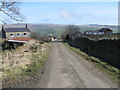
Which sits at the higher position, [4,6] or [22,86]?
[4,6]

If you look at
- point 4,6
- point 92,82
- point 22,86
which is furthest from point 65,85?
point 4,6

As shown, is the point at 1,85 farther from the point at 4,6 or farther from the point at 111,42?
the point at 111,42

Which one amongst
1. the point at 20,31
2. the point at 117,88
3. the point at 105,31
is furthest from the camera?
the point at 105,31

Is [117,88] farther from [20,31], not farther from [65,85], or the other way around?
[20,31]

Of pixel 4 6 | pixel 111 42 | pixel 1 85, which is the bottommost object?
pixel 1 85

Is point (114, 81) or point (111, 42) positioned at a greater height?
point (111, 42)

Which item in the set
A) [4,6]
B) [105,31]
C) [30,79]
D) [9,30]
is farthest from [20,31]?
[30,79]

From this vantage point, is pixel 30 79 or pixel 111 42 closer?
pixel 30 79

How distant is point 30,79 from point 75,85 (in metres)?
3.01

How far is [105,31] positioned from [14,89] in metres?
99.9

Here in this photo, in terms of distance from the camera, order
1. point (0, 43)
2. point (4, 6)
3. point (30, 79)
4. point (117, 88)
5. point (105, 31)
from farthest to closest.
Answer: point (105, 31) → point (0, 43) → point (4, 6) → point (30, 79) → point (117, 88)

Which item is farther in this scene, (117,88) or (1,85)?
(1,85)

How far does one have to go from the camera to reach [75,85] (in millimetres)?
8273

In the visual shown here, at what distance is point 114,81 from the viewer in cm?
880
